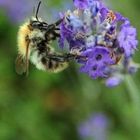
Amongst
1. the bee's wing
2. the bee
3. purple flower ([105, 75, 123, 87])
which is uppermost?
the bee

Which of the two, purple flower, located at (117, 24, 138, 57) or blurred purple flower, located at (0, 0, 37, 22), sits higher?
blurred purple flower, located at (0, 0, 37, 22)

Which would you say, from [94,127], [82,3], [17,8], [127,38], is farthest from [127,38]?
[17,8]

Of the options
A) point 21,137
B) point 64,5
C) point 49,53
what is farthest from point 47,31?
point 21,137

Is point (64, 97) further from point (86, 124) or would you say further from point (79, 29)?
point (79, 29)

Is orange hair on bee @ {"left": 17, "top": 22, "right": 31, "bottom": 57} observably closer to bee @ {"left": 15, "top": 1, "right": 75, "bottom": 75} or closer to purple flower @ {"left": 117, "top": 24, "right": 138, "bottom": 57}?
bee @ {"left": 15, "top": 1, "right": 75, "bottom": 75}

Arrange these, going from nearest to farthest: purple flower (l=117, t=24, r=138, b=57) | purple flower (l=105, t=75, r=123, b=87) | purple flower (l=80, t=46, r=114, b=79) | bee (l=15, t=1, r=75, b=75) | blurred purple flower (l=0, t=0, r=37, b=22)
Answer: purple flower (l=80, t=46, r=114, b=79) < purple flower (l=117, t=24, r=138, b=57) < bee (l=15, t=1, r=75, b=75) < purple flower (l=105, t=75, r=123, b=87) < blurred purple flower (l=0, t=0, r=37, b=22)

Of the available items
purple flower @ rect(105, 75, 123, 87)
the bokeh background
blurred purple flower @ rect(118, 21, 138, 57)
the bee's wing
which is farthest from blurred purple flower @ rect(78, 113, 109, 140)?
blurred purple flower @ rect(118, 21, 138, 57)
